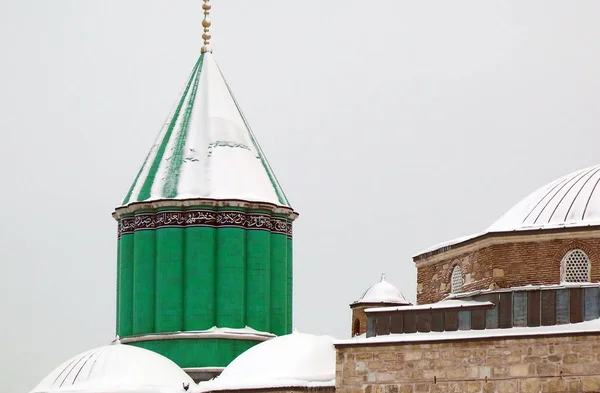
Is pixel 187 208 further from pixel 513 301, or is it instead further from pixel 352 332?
pixel 513 301

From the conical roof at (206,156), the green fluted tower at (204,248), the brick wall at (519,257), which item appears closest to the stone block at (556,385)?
the brick wall at (519,257)

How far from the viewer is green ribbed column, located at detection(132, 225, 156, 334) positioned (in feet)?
92.3

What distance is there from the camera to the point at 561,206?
23438 mm

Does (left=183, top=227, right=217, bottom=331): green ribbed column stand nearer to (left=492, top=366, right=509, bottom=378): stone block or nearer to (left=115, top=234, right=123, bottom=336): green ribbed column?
(left=115, top=234, right=123, bottom=336): green ribbed column

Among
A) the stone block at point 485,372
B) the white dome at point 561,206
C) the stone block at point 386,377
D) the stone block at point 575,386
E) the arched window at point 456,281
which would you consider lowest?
the stone block at point 575,386

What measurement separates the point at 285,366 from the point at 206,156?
7.09 meters

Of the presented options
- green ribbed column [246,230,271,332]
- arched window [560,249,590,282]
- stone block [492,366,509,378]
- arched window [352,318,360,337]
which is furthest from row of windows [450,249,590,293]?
arched window [352,318,360,337]

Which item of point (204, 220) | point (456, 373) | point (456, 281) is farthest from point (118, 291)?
point (456, 373)

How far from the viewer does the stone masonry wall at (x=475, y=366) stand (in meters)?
19.8

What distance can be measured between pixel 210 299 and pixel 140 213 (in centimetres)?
207

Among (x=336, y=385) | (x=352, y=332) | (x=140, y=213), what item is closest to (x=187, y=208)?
(x=140, y=213)

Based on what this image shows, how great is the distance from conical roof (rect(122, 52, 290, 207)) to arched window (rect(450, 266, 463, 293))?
Result: 5.19 meters

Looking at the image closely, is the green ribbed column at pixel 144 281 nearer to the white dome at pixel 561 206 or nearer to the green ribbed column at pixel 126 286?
the green ribbed column at pixel 126 286

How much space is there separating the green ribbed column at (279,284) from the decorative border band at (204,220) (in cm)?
26
